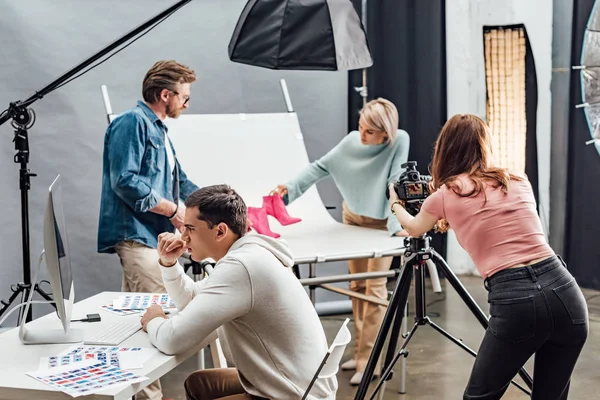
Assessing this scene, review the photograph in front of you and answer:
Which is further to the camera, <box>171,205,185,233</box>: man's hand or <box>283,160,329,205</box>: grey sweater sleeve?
<box>283,160,329,205</box>: grey sweater sleeve

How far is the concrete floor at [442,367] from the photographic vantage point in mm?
3473

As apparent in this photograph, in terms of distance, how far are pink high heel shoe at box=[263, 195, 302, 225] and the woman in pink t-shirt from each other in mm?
1460

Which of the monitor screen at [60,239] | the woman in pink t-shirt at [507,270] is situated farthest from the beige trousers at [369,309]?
the monitor screen at [60,239]

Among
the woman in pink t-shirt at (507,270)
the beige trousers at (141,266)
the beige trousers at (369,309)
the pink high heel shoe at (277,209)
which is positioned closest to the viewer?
the woman in pink t-shirt at (507,270)

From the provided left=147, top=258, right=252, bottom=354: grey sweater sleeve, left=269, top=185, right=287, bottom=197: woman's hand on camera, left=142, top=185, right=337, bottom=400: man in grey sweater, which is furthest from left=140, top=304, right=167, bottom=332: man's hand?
left=269, top=185, right=287, bottom=197: woman's hand on camera

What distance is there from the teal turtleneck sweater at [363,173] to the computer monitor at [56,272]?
1864 millimetres

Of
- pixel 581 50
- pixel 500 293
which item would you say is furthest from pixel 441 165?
pixel 581 50

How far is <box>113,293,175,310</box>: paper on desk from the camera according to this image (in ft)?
7.91

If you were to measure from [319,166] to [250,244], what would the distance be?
1922mm

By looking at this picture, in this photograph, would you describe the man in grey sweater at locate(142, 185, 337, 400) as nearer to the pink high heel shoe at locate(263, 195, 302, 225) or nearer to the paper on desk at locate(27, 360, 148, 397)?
the paper on desk at locate(27, 360, 148, 397)

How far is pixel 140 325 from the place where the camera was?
2.19 metres

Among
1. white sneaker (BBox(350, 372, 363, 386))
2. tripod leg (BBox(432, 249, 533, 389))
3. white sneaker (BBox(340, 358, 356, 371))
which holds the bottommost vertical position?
white sneaker (BBox(340, 358, 356, 371))

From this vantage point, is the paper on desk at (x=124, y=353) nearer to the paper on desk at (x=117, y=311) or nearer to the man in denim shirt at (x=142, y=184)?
the paper on desk at (x=117, y=311)

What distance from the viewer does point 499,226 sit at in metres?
2.23
